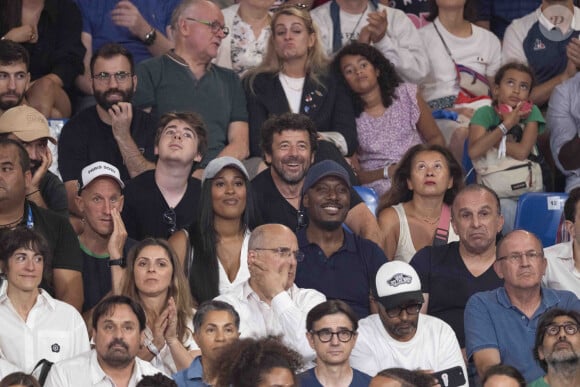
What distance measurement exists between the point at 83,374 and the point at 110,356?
0.15 m

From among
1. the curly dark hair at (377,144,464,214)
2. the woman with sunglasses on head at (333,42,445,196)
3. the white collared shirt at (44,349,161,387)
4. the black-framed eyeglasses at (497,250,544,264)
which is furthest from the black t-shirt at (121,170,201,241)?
the black-framed eyeglasses at (497,250,544,264)

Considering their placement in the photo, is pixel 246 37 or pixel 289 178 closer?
pixel 289 178

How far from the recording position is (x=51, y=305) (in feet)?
24.6

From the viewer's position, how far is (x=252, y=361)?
258 inches

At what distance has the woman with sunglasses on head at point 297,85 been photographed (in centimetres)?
974

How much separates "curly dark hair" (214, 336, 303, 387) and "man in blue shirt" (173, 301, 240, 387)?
14.7 inches

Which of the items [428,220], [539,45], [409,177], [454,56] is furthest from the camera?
[539,45]

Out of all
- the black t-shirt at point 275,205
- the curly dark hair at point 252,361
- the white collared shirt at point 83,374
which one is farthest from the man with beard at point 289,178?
the curly dark hair at point 252,361

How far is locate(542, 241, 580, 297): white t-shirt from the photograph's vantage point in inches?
332

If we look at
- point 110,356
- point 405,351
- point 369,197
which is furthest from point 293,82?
point 110,356

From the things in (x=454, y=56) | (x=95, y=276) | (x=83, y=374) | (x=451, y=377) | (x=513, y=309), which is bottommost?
(x=451, y=377)

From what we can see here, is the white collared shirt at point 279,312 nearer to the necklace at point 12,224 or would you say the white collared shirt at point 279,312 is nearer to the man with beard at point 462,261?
the man with beard at point 462,261

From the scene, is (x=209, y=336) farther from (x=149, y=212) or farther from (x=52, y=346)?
(x=149, y=212)

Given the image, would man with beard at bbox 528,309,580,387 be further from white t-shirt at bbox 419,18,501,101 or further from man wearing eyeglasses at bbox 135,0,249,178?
white t-shirt at bbox 419,18,501,101
